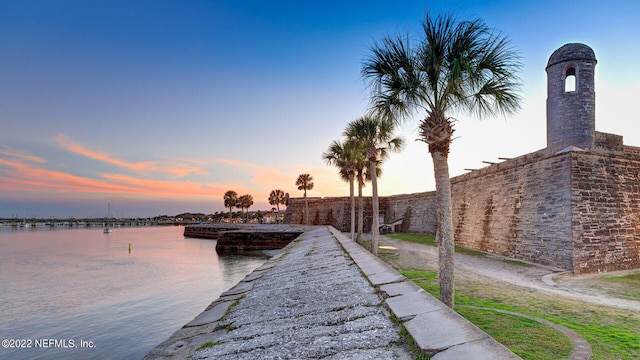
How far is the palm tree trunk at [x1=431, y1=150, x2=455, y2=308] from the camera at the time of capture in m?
6.96

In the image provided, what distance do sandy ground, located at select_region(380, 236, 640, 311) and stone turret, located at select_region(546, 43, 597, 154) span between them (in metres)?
6.52

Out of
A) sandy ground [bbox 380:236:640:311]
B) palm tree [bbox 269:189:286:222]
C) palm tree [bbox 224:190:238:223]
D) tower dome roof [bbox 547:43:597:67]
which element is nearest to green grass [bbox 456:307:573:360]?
sandy ground [bbox 380:236:640:311]

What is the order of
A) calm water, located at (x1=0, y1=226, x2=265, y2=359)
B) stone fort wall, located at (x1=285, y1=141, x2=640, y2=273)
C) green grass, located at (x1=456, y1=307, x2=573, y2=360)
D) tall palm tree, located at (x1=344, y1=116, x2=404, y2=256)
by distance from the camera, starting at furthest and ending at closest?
tall palm tree, located at (x1=344, y1=116, x2=404, y2=256)
stone fort wall, located at (x1=285, y1=141, x2=640, y2=273)
calm water, located at (x1=0, y1=226, x2=265, y2=359)
green grass, located at (x1=456, y1=307, x2=573, y2=360)

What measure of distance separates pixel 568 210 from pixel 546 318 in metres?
9.66

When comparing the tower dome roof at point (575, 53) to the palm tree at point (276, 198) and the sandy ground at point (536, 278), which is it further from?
the palm tree at point (276, 198)

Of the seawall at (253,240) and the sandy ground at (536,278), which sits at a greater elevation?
the sandy ground at (536,278)

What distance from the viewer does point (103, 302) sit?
16.1 m

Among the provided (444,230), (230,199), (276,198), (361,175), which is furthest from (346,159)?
(230,199)

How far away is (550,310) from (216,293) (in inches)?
590

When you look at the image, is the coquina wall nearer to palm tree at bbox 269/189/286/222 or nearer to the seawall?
the seawall

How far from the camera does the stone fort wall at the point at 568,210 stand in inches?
549

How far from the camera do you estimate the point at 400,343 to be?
3535 millimetres

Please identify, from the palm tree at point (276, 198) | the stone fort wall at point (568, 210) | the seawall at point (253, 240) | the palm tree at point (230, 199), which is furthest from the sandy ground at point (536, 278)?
the palm tree at point (230, 199)

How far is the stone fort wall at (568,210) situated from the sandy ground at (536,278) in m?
0.93
